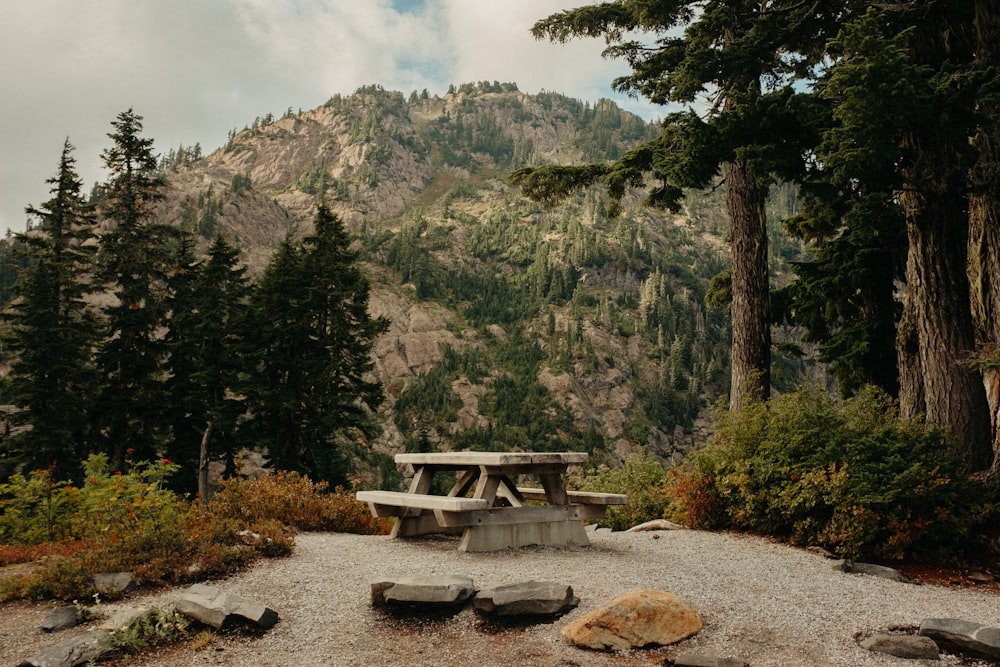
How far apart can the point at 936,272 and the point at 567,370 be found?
10144cm

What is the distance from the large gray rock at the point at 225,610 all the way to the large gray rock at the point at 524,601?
1647mm

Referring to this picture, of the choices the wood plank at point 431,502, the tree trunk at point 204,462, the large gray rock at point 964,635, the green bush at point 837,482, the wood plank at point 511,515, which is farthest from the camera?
the tree trunk at point 204,462

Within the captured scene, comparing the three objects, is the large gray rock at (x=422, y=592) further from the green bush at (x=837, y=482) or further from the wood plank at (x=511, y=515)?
the green bush at (x=837, y=482)

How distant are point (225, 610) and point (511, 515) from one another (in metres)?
3.65

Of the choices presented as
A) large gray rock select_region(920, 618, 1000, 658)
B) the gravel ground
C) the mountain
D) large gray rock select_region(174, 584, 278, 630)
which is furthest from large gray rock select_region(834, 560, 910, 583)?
the mountain

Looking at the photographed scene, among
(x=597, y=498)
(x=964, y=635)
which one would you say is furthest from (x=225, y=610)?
(x=964, y=635)

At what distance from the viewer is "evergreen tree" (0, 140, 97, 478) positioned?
23.2 meters

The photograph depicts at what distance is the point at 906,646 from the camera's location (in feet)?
14.8

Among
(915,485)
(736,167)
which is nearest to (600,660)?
(915,485)

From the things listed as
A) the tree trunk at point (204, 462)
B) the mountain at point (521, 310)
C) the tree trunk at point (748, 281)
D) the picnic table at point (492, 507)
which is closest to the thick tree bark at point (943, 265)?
the tree trunk at point (748, 281)

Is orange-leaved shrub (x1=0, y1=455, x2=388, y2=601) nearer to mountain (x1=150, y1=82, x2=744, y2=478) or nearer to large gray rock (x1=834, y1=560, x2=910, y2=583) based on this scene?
large gray rock (x1=834, y1=560, x2=910, y2=583)

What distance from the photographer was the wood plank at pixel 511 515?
7.62 meters

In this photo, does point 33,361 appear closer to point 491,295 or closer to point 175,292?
point 175,292

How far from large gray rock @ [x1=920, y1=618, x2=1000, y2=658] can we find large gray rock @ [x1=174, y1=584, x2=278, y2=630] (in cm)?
487
